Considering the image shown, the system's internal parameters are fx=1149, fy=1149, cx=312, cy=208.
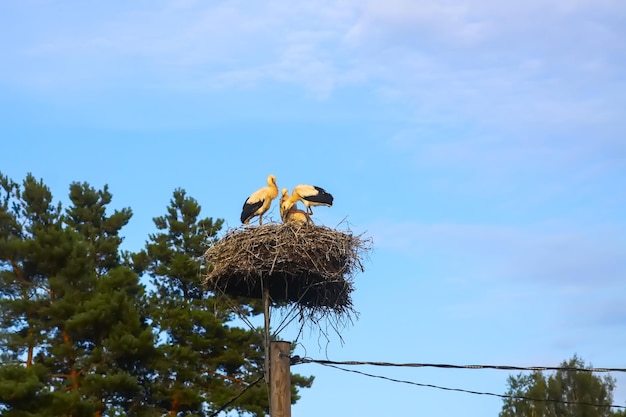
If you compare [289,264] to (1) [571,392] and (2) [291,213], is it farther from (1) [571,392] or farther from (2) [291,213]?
(1) [571,392]

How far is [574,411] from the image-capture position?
1115 inches

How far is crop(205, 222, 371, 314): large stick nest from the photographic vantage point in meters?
13.2

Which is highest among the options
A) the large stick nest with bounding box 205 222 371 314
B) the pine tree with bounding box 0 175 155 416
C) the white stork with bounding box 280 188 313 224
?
the pine tree with bounding box 0 175 155 416

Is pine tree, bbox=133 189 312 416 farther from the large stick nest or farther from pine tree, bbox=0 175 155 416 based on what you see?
the large stick nest

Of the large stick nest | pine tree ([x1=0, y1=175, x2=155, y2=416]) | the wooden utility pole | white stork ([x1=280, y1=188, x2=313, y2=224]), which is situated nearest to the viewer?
the wooden utility pole

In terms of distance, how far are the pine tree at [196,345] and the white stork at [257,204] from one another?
389 inches

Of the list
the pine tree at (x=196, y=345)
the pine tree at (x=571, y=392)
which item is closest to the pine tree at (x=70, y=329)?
the pine tree at (x=196, y=345)

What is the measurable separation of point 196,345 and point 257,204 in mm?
12657

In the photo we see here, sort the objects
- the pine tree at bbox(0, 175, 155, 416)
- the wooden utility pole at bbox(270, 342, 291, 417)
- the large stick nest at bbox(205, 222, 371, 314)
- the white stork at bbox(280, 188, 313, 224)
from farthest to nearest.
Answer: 1. the pine tree at bbox(0, 175, 155, 416)
2. the white stork at bbox(280, 188, 313, 224)
3. the large stick nest at bbox(205, 222, 371, 314)
4. the wooden utility pole at bbox(270, 342, 291, 417)

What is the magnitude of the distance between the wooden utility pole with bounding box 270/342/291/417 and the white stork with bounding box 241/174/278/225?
434cm

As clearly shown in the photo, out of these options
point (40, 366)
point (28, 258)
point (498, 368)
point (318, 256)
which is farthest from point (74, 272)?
point (498, 368)

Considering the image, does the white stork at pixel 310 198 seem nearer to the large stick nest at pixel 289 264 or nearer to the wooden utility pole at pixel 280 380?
the large stick nest at pixel 289 264

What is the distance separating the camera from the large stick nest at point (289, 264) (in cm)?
1316

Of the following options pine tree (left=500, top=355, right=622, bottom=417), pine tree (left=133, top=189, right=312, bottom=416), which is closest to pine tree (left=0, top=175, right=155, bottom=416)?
pine tree (left=133, top=189, right=312, bottom=416)
